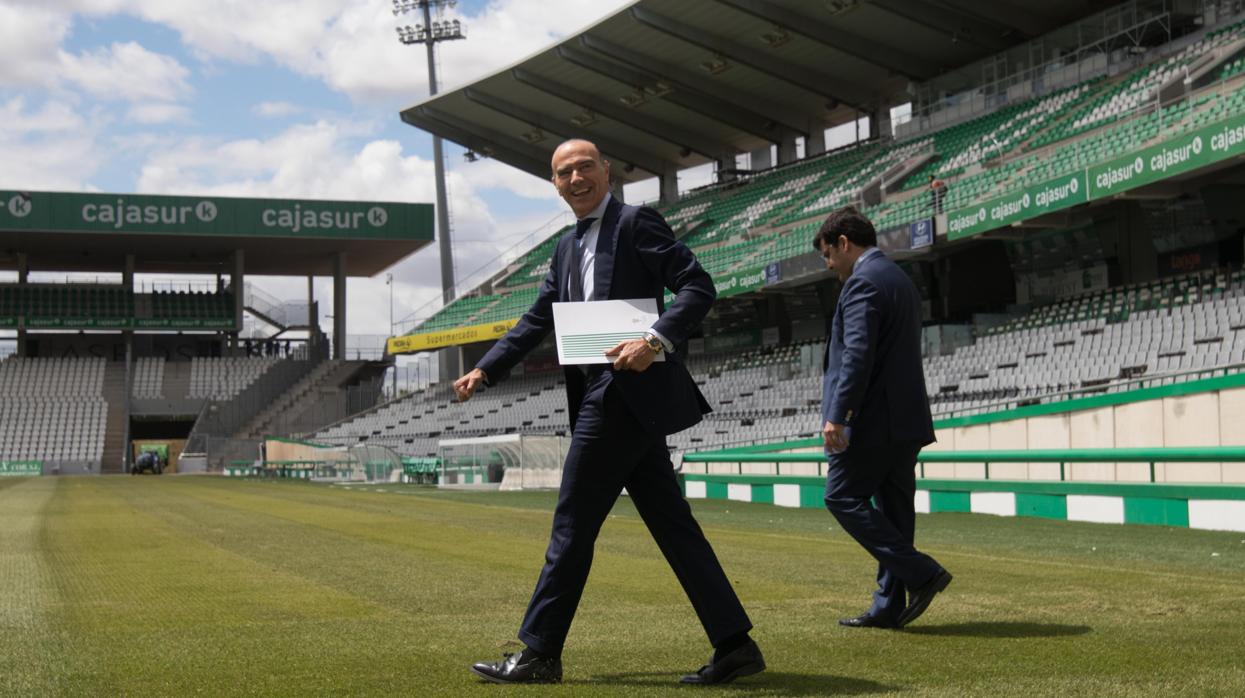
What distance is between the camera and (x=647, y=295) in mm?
4586

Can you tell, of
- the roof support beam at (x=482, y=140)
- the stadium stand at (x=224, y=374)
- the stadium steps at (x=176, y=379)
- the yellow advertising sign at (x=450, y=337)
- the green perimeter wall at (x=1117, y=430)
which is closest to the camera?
the green perimeter wall at (x=1117, y=430)

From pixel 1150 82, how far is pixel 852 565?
24.5 metres

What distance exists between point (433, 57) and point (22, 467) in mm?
25874

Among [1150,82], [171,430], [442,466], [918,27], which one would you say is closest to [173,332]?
[171,430]

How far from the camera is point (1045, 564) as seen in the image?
27.0 feet

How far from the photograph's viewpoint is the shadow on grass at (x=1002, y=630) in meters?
5.18

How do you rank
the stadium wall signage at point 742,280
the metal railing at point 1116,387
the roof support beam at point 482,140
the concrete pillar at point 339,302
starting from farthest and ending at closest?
the concrete pillar at point 339,302 → the roof support beam at point 482,140 → the stadium wall signage at point 742,280 → the metal railing at point 1116,387

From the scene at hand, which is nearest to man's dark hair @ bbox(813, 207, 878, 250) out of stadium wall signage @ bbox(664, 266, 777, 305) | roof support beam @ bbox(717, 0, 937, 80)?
stadium wall signage @ bbox(664, 266, 777, 305)

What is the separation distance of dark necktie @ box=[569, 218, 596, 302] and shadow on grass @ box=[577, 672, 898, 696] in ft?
4.39

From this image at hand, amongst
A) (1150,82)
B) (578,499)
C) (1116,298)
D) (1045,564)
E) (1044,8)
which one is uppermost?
(1044,8)

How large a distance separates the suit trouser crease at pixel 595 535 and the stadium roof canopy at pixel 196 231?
56193mm

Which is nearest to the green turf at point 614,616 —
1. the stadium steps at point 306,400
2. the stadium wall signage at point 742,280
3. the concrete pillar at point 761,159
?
the stadium wall signage at point 742,280

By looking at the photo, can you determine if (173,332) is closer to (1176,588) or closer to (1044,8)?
(1044,8)

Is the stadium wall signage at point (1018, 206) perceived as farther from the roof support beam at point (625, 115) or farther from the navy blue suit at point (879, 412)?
the navy blue suit at point (879, 412)
